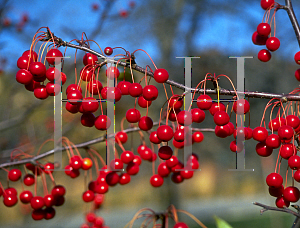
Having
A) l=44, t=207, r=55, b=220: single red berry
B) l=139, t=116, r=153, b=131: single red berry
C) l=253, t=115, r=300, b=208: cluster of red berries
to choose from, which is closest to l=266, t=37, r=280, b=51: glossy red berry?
l=253, t=115, r=300, b=208: cluster of red berries

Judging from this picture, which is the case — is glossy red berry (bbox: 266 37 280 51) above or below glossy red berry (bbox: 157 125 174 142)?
above

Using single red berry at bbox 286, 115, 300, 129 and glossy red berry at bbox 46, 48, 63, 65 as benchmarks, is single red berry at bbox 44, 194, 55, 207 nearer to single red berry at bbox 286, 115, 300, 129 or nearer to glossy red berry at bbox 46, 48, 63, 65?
glossy red berry at bbox 46, 48, 63, 65

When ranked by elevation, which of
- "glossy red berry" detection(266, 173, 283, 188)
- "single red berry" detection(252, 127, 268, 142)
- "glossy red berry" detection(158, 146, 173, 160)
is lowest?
"glossy red berry" detection(266, 173, 283, 188)

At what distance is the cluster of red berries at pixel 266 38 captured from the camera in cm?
83

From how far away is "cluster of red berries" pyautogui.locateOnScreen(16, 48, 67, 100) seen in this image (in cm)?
68

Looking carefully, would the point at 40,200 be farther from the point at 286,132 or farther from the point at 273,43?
the point at 273,43

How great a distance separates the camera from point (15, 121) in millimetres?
1704

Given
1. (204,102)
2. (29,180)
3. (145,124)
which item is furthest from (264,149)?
(29,180)

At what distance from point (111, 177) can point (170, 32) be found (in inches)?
104

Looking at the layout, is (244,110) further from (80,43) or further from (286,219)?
(286,219)

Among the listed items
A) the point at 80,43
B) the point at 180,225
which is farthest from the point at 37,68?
the point at 180,225

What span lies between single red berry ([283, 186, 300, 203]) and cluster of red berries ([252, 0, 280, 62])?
428 millimetres

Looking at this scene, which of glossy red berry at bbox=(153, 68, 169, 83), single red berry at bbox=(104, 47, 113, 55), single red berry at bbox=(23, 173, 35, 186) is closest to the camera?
glossy red berry at bbox=(153, 68, 169, 83)

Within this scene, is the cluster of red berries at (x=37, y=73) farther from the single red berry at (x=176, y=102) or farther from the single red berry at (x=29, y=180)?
the single red berry at (x=29, y=180)
